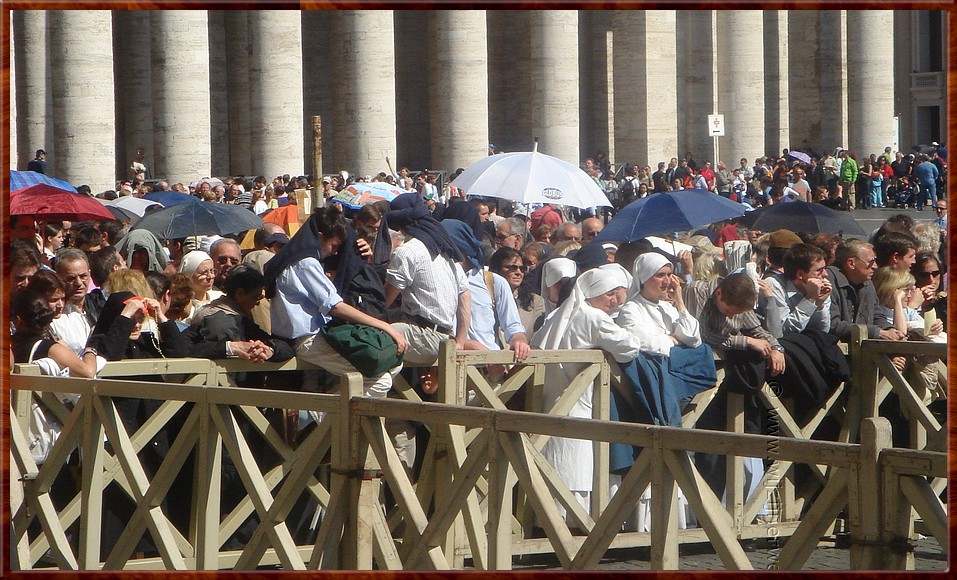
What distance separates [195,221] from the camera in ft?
39.4

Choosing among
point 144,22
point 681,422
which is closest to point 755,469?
point 681,422

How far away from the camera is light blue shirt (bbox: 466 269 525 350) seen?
7816 millimetres

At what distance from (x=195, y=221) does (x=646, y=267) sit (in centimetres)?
598

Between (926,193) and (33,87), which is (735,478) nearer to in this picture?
(33,87)

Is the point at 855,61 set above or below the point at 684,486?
above

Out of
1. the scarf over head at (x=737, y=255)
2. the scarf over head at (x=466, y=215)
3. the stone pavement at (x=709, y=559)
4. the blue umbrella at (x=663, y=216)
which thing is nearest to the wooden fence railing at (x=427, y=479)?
the stone pavement at (x=709, y=559)

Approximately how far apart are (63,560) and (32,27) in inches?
887

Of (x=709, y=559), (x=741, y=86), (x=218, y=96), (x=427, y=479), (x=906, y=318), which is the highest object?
(x=741, y=86)

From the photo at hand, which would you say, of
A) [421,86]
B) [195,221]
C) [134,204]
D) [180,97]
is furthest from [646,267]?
[421,86]

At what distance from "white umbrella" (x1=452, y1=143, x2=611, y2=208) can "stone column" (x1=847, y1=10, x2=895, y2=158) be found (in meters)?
29.7

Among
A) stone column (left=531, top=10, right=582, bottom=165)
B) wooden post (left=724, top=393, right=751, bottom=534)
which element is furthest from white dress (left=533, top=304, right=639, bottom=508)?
stone column (left=531, top=10, right=582, bottom=165)

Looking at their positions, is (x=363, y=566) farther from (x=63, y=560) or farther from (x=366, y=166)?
(x=366, y=166)

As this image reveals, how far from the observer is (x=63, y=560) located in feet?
19.3

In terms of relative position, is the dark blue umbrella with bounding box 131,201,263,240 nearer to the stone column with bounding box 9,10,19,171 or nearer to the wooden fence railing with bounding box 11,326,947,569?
the stone column with bounding box 9,10,19,171
